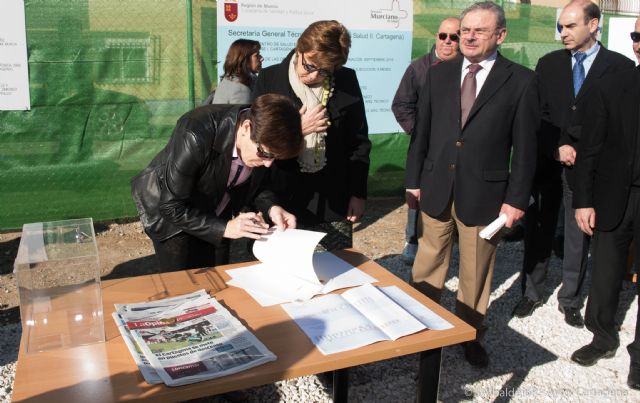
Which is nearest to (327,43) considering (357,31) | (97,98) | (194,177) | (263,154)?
(263,154)

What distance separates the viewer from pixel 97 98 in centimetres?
539

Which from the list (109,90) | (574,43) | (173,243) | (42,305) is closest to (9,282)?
(109,90)

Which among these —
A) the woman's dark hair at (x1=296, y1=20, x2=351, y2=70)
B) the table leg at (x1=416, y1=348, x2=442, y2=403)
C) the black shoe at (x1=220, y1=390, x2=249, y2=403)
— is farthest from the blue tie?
the black shoe at (x1=220, y1=390, x2=249, y2=403)

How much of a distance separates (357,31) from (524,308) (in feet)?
11.3

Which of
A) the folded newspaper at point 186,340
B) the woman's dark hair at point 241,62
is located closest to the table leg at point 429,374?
the folded newspaper at point 186,340

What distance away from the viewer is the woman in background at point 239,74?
473 centimetres

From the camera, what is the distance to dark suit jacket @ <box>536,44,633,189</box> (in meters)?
3.82

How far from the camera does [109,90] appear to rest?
17.7 ft

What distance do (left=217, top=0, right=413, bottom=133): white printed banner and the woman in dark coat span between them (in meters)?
2.76

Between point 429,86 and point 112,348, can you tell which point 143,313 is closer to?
point 112,348

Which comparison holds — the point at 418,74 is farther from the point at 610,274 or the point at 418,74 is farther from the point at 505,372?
the point at 505,372

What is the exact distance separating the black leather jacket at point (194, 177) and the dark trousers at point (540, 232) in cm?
229

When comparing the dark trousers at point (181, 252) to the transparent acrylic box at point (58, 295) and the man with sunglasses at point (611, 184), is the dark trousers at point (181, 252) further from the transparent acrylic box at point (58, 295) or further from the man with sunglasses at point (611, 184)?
the man with sunglasses at point (611, 184)

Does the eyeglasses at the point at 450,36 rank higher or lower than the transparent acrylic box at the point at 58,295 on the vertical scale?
higher
